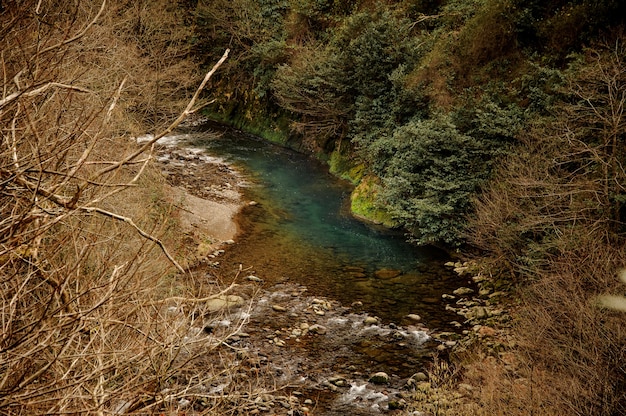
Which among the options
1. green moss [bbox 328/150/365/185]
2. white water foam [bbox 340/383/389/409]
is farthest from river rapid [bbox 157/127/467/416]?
green moss [bbox 328/150/365/185]

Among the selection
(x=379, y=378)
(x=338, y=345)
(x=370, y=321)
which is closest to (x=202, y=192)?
(x=370, y=321)

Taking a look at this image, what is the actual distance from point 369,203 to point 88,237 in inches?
617

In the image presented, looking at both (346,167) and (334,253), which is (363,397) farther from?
(346,167)

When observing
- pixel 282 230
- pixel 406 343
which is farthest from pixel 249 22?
pixel 406 343

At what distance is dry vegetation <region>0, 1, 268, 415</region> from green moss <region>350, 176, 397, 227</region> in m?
7.91

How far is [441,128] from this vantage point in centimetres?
1617

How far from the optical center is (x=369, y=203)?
1923 cm

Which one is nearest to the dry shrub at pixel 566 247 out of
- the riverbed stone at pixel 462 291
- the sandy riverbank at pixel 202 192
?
the riverbed stone at pixel 462 291

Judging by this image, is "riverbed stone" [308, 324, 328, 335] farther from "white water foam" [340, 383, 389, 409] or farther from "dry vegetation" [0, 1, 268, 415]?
"dry vegetation" [0, 1, 268, 415]

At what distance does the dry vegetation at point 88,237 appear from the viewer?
2.62m

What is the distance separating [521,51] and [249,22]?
17117mm

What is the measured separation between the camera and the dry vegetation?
262cm

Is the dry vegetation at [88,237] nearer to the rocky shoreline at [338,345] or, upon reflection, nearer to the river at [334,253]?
the rocky shoreline at [338,345]

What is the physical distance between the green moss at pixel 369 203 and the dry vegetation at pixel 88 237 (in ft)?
25.9
